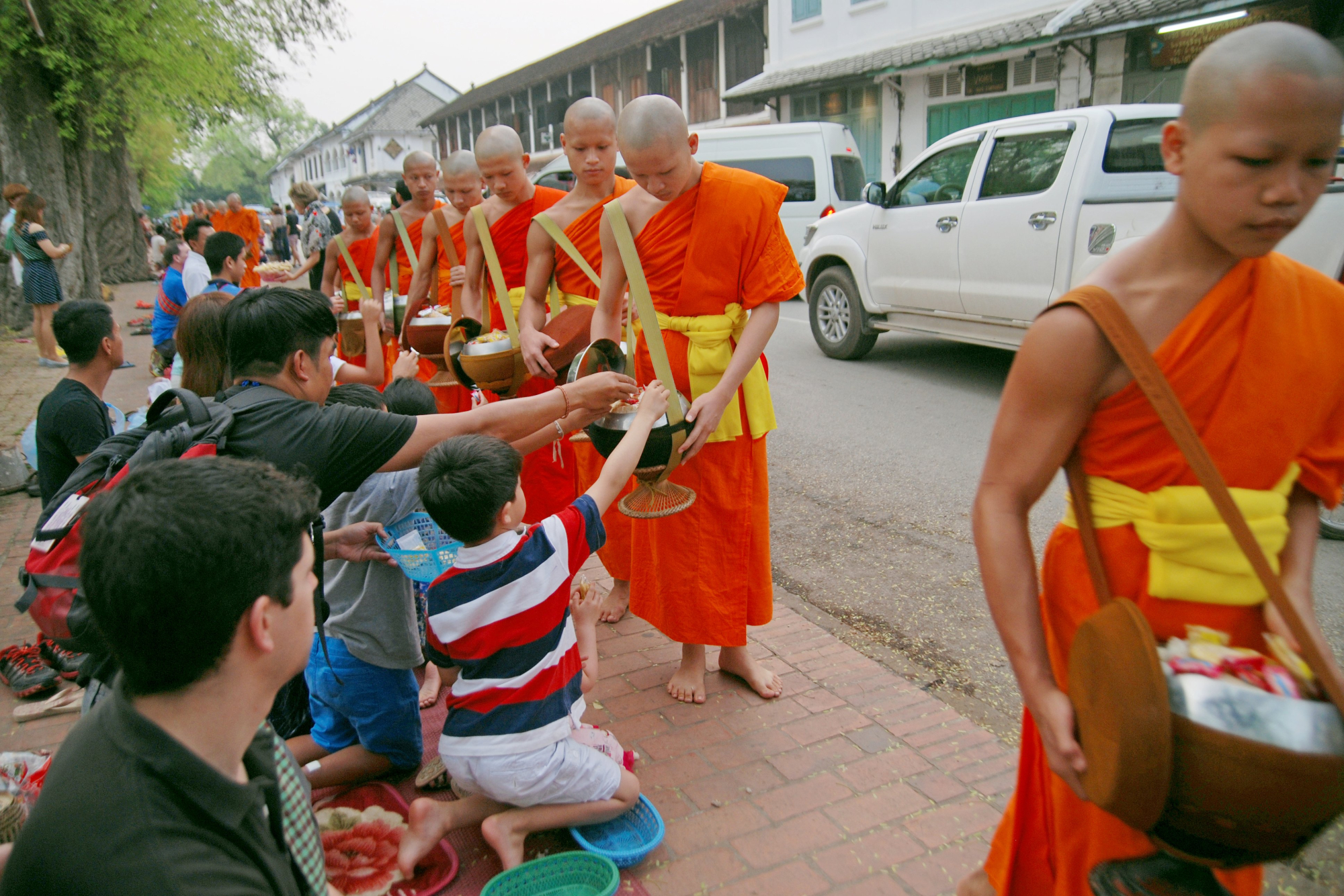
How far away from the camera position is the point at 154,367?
7098mm

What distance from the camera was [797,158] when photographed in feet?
40.8

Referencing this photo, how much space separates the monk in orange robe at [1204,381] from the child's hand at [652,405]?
123cm

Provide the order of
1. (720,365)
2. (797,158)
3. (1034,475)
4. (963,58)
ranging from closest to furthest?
(1034,475)
(720,365)
(797,158)
(963,58)

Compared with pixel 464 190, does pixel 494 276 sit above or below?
below

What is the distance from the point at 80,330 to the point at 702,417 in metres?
2.51

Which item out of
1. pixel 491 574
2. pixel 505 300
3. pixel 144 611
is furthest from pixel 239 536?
pixel 505 300

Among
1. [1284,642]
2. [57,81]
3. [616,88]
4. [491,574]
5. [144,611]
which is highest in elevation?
[616,88]

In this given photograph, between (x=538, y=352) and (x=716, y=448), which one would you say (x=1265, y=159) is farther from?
(x=538, y=352)

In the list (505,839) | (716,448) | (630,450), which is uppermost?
(630,450)

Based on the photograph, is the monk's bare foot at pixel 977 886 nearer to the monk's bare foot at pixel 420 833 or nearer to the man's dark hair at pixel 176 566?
the monk's bare foot at pixel 420 833

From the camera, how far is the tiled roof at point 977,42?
1117cm

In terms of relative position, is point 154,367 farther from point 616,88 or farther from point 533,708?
point 616,88

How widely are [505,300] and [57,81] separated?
44.4ft

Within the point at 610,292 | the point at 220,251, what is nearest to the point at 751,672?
the point at 610,292
